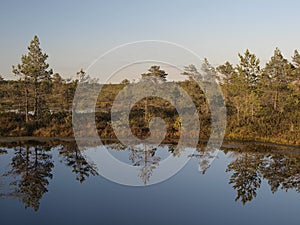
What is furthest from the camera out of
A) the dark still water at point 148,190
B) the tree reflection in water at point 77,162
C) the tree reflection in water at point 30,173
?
the tree reflection in water at point 77,162

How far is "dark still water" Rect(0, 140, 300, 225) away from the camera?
1180 cm

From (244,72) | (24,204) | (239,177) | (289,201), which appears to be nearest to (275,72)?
(244,72)

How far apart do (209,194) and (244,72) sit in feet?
70.4

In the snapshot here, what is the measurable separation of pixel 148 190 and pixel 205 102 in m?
24.0

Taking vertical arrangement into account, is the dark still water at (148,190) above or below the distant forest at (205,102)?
below

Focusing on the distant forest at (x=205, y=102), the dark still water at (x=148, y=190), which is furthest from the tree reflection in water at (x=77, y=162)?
the distant forest at (x=205, y=102)

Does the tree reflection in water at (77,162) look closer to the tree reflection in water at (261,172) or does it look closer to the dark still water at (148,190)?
the dark still water at (148,190)

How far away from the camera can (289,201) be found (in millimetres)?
13930

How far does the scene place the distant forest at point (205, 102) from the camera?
31.1 meters

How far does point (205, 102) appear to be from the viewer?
3788cm

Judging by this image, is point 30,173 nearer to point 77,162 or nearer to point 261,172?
point 77,162

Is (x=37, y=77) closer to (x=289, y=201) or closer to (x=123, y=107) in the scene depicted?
(x=123, y=107)

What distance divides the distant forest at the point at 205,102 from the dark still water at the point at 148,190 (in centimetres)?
708

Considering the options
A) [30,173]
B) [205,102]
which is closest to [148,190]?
[30,173]
